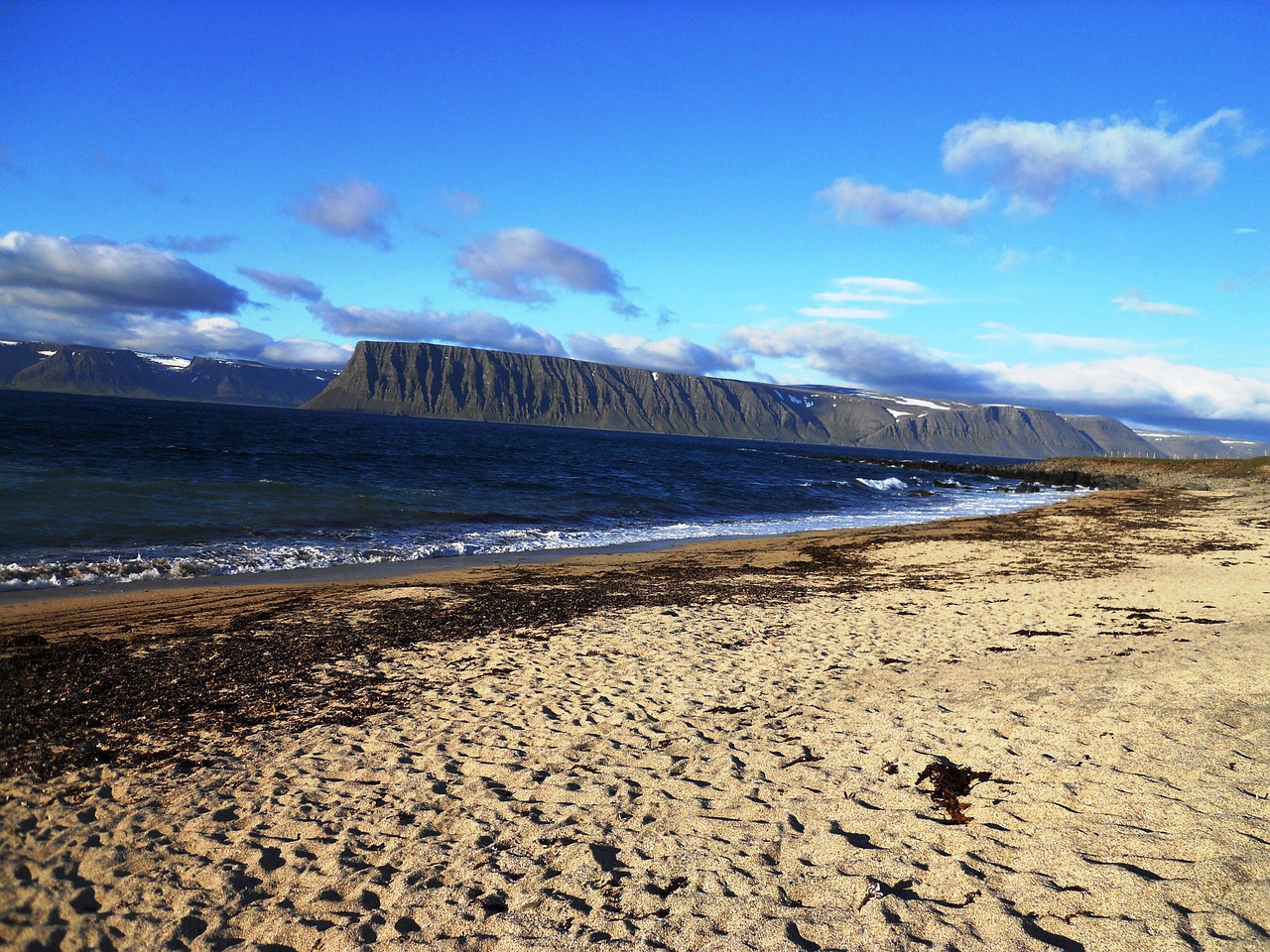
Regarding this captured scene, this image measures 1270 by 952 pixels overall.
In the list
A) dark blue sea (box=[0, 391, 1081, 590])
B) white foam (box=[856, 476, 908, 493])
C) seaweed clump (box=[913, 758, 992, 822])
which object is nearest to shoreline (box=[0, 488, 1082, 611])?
dark blue sea (box=[0, 391, 1081, 590])

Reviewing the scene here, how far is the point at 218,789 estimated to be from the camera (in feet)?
18.3

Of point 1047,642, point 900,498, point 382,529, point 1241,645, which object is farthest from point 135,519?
point 900,498

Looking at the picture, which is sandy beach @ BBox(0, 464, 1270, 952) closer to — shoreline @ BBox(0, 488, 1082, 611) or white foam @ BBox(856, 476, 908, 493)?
shoreline @ BBox(0, 488, 1082, 611)

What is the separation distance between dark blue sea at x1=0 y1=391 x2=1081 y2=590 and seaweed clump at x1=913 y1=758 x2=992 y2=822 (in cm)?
1513

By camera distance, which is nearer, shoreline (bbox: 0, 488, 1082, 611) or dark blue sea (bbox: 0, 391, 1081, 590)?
shoreline (bbox: 0, 488, 1082, 611)

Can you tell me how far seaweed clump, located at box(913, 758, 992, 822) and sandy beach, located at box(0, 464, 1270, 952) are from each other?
0.04 m

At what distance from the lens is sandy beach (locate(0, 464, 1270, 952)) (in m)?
3.96

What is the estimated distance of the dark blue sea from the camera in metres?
16.4

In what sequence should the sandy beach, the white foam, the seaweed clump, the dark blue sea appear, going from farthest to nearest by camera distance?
the white foam < the dark blue sea < the seaweed clump < the sandy beach

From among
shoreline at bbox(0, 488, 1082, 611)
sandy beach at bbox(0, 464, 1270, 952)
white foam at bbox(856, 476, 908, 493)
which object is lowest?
shoreline at bbox(0, 488, 1082, 611)

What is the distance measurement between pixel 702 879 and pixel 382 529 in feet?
62.9

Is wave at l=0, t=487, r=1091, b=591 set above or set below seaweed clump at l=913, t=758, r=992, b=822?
below

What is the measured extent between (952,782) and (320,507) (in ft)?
75.6

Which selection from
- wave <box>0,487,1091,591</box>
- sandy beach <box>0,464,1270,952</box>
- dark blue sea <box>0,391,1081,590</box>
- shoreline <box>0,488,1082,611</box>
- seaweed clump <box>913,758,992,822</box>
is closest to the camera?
sandy beach <box>0,464,1270,952</box>
